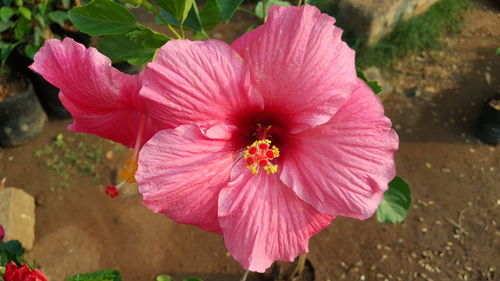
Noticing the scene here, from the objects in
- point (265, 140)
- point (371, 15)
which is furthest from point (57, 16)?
point (265, 140)

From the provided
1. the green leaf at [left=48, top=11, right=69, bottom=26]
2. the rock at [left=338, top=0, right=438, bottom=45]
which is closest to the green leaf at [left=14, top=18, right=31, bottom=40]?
the green leaf at [left=48, top=11, right=69, bottom=26]

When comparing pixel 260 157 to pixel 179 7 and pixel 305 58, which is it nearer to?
pixel 305 58

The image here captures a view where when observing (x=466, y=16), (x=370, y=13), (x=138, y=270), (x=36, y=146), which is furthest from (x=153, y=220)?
(x=466, y=16)

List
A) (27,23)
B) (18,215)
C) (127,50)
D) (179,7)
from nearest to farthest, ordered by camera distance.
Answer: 1. (179,7)
2. (127,50)
3. (18,215)
4. (27,23)

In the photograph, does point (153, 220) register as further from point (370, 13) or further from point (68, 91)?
point (370, 13)

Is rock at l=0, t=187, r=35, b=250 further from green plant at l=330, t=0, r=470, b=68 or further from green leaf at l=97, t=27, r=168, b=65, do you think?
green plant at l=330, t=0, r=470, b=68

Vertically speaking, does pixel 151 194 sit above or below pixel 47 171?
above

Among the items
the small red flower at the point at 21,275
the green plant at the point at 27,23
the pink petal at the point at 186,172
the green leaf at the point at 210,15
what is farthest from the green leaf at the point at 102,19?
the green plant at the point at 27,23
